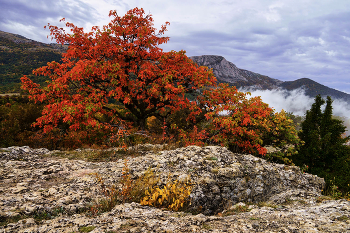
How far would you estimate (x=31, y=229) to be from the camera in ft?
11.0

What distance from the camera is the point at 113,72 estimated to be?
10461 mm

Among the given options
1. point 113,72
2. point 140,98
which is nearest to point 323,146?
point 140,98

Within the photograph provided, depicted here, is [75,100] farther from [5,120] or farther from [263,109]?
[263,109]

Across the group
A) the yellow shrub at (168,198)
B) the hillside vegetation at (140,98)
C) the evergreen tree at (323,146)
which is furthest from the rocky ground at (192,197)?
the evergreen tree at (323,146)

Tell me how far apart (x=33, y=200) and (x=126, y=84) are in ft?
24.5

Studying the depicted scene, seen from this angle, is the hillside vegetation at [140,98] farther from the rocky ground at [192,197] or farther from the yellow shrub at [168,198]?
the yellow shrub at [168,198]

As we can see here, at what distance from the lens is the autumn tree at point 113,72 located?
9891mm

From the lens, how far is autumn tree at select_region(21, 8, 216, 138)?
9891 mm

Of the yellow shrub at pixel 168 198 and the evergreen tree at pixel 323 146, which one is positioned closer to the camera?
the yellow shrub at pixel 168 198

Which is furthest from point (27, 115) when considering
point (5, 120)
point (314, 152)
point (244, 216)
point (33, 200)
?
point (314, 152)

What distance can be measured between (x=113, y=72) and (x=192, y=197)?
820cm

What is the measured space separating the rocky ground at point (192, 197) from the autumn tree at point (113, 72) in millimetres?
3209

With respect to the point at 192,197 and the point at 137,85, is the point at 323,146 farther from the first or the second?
the point at 137,85

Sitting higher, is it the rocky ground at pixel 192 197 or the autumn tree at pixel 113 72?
the autumn tree at pixel 113 72
